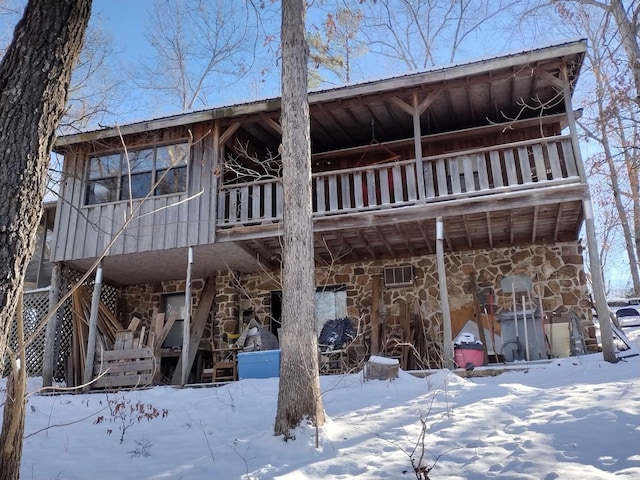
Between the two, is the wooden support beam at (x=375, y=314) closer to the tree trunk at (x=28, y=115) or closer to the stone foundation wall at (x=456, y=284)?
the stone foundation wall at (x=456, y=284)

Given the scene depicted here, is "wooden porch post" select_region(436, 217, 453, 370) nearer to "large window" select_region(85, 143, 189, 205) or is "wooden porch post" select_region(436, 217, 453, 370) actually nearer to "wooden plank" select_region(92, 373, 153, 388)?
"large window" select_region(85, 143, 189, 205)

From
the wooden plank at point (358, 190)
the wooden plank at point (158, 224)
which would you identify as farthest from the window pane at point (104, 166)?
the wooden plank at point (358, 190)

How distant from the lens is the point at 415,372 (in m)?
8.97

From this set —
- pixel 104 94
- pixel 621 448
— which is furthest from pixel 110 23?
pixel 621 448

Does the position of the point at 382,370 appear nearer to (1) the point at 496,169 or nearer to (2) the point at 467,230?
(2) the point at 467,230

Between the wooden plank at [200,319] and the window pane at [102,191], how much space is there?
2.91 m

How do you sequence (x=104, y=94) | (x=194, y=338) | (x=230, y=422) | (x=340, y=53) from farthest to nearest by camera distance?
(x=340, y=53), (x=104, y=94), (x=194, y=338), (x=230, y=422)

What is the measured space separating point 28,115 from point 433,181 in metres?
8.34

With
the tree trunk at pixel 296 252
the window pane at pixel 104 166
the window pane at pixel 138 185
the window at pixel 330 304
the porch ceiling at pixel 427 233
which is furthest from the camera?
the window at pixel 330 304

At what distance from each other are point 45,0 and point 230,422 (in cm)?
522

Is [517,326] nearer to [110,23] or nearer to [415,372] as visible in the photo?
[415,372]

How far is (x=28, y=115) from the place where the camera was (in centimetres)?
291

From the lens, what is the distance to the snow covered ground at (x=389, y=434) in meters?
4.75

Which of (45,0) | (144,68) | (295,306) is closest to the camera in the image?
(45,0)
